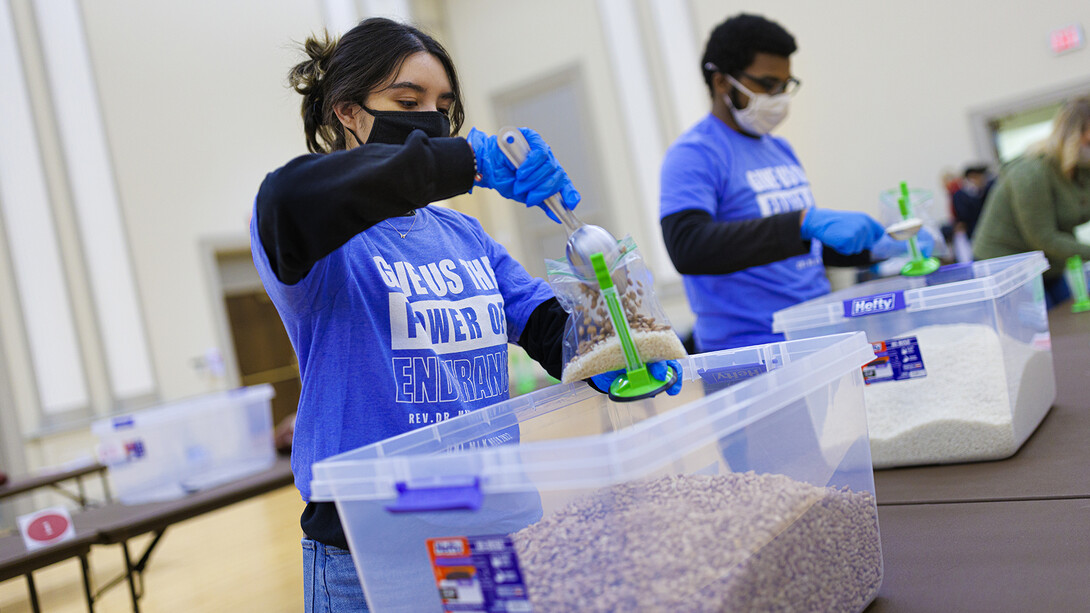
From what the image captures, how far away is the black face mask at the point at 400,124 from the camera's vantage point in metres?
0.95

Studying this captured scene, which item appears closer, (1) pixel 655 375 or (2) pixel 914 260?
(1) pixel 655 375

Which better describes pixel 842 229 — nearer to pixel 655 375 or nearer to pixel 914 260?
pixel 914 260

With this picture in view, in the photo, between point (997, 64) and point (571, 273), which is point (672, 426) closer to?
point (571, 273)

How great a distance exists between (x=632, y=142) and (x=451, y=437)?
21.9 feet

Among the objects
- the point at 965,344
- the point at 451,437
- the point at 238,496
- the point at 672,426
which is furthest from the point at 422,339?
the point at 238,496

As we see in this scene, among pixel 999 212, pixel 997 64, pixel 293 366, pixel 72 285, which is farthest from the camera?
pixel 293 366

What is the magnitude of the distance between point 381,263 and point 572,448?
1.45 feet

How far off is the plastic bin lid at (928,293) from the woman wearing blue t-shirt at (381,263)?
0.47 metres

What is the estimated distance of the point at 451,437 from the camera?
0.81 m

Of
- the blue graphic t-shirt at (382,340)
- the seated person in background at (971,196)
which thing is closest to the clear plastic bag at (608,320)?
the blue graphic t-shirt at (382,340)

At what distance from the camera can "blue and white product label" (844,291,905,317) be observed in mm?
1211

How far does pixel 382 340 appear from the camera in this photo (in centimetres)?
87

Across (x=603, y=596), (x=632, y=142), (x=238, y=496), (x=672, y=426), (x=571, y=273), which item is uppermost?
(x=632, y=142)

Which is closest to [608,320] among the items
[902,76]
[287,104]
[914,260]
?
[914,260]
